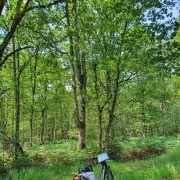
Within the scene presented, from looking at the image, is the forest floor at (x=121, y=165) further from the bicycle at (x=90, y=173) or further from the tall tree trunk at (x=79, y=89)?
the bicycle at (x=90, y=173)

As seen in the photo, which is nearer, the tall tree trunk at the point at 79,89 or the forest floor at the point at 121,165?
the forest floor at the point at 121,165

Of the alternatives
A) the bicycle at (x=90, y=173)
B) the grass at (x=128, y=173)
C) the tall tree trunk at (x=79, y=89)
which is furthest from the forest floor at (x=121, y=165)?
the bicycle at (x=90, y=173)

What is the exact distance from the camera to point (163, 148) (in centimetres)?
1488

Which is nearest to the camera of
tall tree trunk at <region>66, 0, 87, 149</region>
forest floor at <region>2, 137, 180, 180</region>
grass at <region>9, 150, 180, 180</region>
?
grass at <region>9, 150, 180, 180</region>

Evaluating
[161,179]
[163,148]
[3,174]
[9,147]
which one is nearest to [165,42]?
[161,179]

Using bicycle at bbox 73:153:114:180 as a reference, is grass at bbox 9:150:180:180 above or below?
below

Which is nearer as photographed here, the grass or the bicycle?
the bicycle

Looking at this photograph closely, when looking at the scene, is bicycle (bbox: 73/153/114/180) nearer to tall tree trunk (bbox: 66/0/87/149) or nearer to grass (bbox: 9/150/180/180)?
grass (bbox: 9/150/180/180)

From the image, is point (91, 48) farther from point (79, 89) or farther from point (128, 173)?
point (128, 173)

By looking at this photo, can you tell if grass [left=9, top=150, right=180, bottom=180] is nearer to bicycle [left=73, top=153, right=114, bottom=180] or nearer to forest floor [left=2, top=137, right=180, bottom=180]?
forest floor [left=2, top=137, right=180, bottom=180]

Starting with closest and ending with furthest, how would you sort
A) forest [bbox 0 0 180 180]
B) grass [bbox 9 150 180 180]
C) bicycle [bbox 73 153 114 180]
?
bicycle [bbox 73 153 114 180] → grass [bbox 9 150 180 180] → forest [bbox 0 0 180 180]

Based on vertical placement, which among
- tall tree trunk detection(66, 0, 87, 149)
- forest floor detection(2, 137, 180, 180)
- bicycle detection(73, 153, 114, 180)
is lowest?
forest floor detection(2, 137, 180, 180)

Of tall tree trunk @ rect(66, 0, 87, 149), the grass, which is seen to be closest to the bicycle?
the grass

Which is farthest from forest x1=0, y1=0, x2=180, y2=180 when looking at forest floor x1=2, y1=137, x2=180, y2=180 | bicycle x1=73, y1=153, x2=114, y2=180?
bicycle x1=73, y1=153, x2=114, y2=180
